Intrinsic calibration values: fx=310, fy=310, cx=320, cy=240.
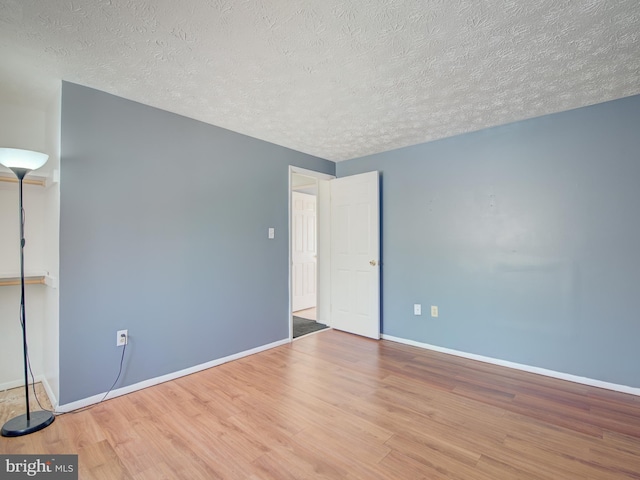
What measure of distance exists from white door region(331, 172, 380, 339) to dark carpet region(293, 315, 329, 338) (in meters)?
0.25

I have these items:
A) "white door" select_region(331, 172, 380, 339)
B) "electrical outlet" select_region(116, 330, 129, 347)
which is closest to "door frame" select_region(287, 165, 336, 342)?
"white door" select_region(331, 172, 380, 339)

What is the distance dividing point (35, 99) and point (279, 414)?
3.05 metres

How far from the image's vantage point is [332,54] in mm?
1855

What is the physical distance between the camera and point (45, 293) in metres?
2.61

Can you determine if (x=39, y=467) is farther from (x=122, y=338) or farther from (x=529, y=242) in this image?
(x=529, y=242)

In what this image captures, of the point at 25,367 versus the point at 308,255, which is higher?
the point at 308,255

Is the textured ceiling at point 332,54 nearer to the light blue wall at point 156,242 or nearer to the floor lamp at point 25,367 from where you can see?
the light blue wall at point 156,242

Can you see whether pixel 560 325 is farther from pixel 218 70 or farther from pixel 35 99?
pixel 35 99

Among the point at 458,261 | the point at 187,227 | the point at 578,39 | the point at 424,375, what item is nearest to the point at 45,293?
the point at 187,227

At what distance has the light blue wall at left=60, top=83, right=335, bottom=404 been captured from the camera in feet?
7.36

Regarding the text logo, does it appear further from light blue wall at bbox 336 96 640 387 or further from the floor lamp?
light blue wall at bbox 336 96 640 387

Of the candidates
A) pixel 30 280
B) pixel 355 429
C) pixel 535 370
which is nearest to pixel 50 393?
pixel 30 280

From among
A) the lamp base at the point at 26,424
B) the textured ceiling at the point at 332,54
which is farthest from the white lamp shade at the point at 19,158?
the lamp base at the point at 26,424

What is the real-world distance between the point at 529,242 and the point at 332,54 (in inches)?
95.8
